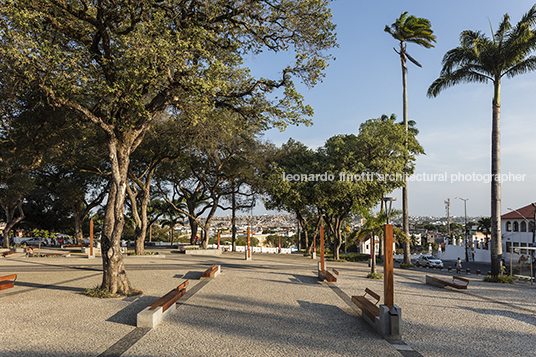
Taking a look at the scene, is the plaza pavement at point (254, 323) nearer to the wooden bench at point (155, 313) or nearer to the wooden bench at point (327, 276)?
the wooden bench at point (155, 313)

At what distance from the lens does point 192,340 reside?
6.69 m

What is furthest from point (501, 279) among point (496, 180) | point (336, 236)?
point (336, 236)

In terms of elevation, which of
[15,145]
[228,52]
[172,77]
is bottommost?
[15,145]

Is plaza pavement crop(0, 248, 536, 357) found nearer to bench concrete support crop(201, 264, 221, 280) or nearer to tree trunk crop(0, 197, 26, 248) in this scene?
bench concrete support crop(201, 264, 221, 280)

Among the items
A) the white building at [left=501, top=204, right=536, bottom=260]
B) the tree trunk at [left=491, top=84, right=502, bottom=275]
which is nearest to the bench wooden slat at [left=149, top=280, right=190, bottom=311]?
the tree trunk at [left=491, top=84, right=502, bottom=275]

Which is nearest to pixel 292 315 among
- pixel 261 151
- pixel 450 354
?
pixel 450 354

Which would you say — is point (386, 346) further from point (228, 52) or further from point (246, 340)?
point (228, 52)

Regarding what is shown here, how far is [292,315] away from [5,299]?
8063mm

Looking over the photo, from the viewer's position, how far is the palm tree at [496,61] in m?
18.2

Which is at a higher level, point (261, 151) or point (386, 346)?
point (261, 151)

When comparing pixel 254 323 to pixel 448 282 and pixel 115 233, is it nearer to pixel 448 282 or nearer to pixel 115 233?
pixel 115 233

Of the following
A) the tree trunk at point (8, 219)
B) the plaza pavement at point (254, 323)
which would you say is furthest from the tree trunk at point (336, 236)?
the tree trunk at point (8, 219)

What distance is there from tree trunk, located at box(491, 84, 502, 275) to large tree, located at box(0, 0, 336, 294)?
12.8 metres

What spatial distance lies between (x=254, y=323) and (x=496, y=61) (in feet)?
63.6
